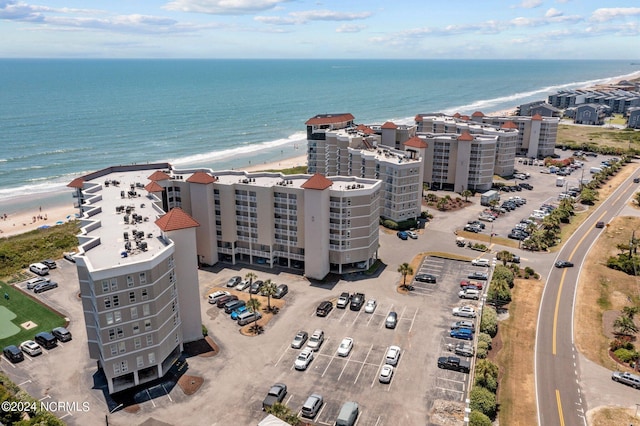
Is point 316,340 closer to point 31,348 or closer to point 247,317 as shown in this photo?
point 247,317

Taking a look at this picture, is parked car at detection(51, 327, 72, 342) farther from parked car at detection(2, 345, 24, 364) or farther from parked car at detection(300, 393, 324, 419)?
parked car at detection(300, 393, 324, 419)

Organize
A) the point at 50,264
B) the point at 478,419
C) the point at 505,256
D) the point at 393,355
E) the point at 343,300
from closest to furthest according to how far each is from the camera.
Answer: the point at 478,419
the point at 393,355
the point at 343,300
the point at 505,256
the point at 50,264

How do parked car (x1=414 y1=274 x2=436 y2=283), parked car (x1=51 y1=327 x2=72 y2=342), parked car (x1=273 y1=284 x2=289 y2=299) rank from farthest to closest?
parked car (x1=414 y1=274 x2=436 y2=283) < parked car (x1=273 y1=284 x2=289 y2=299) < parked car (x1=51 y1=327 x2=72 y2=342)

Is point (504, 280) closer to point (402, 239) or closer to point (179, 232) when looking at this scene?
point (402, 239)

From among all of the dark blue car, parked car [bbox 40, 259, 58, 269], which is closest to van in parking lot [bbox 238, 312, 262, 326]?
the dark blue car

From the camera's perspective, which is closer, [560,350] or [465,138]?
[560,350]

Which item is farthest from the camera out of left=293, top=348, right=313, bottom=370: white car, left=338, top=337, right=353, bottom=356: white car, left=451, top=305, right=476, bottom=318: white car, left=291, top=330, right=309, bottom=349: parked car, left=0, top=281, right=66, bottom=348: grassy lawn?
left=451, top=305, right=476, bottom=318: white car

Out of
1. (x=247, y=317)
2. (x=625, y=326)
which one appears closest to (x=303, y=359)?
(x=247, y=317)
